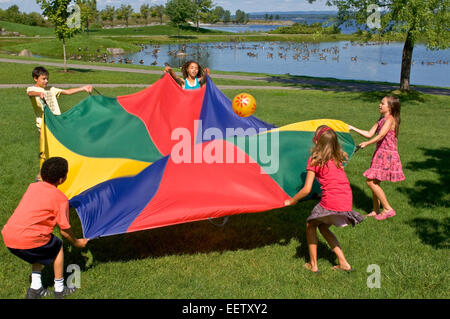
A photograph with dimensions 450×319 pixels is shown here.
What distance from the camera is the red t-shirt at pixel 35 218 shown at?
157 inches

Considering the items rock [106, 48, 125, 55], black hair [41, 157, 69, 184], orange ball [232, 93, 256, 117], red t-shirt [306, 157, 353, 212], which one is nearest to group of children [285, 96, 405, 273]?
red t-shirt [306, 157, 353, 212]

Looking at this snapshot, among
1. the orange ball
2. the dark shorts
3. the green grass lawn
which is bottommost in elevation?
the green grass lawn

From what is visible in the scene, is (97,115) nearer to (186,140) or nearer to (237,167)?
(186,140)

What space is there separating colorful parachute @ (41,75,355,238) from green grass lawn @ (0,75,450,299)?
0.78 m

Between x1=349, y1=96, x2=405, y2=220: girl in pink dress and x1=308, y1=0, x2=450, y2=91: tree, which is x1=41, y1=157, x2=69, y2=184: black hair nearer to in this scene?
x1=349, y1=96, x2=405, y2=220: girl in pink dress

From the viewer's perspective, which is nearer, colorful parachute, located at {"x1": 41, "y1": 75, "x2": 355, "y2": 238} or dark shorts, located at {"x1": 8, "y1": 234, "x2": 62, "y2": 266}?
dark shorts, located at {"x1": 8, "y1": 234, "x2": 62, "y2": 266}

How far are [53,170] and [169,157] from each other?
5.33 ft

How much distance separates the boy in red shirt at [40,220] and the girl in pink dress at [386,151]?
4399 millimetres

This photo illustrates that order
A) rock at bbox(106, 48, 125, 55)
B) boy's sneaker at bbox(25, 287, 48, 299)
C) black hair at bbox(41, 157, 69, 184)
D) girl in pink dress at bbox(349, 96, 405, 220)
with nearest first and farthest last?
black hair at bbox(41, 157, 69, 184) < boy's sneaker at bbox(25, 287, 48, 299) < girl in pink dress at bbox(349, 96, 405, 220) < rock at bbox(106, 48, 125, 55)

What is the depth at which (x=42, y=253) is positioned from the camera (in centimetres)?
415

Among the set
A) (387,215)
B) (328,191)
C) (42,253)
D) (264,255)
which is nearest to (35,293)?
(42,253)

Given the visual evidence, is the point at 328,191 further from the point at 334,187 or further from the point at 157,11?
the point at 157,11

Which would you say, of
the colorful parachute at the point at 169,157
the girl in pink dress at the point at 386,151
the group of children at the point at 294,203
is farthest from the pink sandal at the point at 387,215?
the colorful parachute at the point at 169,157

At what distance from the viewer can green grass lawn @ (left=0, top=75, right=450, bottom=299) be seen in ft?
15.4
